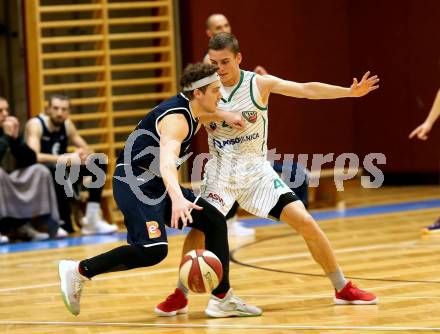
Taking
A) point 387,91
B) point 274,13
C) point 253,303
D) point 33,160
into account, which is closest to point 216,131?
point 253,303

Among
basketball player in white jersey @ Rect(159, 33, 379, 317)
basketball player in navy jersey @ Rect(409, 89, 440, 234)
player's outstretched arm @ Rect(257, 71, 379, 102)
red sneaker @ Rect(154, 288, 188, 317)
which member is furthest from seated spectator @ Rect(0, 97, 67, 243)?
player's outstretched arm @ Rect(257, 71, 379, 102)

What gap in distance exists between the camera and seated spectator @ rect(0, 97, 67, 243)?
1032 cm

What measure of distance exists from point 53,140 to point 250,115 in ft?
16.5

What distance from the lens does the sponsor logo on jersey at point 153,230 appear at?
583 centimetres

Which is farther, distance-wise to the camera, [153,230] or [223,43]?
[223,43]

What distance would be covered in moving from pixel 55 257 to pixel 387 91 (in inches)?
278

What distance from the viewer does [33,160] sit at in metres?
10.5

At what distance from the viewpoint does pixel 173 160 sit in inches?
219

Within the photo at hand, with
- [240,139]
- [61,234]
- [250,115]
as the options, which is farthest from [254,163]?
[61,234]

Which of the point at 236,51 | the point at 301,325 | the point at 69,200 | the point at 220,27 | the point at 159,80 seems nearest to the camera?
the point at 301,325

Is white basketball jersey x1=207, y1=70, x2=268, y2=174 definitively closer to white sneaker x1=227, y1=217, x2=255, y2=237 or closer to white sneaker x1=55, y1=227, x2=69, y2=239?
white sneaker x1=227, y1=217, x2=255, y2=237

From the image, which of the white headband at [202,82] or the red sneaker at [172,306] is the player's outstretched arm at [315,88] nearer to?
the white headband at [202,82]

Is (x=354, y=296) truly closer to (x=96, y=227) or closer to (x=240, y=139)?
(x=240, y=139)

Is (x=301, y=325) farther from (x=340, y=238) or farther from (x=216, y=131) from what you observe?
(x=340, y=238)
